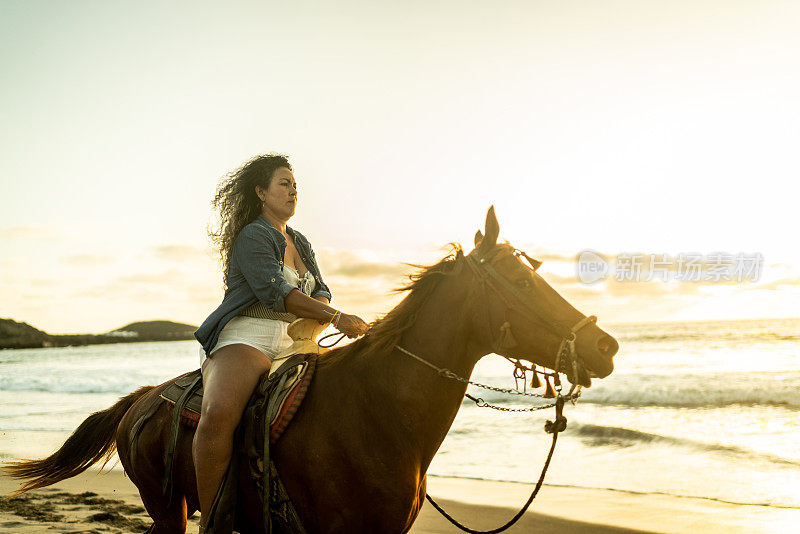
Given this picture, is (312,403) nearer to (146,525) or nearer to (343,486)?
(343,486)

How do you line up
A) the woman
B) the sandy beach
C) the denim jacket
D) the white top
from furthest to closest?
1. the sandy beach
2. the white top
3. the denim jacket
4. the woman

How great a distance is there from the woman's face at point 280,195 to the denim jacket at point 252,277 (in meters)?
0.10

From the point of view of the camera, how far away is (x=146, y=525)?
640cm

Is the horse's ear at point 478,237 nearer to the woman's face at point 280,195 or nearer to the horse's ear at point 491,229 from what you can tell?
the horse's ear at point 491,229

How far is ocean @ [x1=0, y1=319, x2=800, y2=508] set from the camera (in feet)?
27.9

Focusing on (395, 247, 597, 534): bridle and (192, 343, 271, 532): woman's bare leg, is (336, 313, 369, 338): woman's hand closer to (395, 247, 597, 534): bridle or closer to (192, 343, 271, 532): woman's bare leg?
(395, 247, 597, 534): bridle

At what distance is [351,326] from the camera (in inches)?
128

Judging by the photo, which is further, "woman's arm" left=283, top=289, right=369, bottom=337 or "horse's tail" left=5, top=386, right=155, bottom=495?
"horse's tail" left=5, top=386, right=155, bottom=495

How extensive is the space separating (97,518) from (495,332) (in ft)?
17.9

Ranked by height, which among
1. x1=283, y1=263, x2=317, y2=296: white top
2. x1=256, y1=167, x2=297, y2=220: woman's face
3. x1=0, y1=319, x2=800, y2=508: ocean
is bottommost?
x1=0, y1=319, x2=800, y2=508: ocean

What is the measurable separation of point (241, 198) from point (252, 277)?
0.59 meters

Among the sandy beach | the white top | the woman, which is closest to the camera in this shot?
the woman

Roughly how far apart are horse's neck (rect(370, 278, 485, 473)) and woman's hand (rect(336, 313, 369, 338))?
250mm

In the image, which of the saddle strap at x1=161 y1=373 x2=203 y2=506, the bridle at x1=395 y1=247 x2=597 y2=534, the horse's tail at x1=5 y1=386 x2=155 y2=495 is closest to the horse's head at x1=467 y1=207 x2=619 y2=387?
the bridle at x1=395 y1=247 x2=597 y2=534
